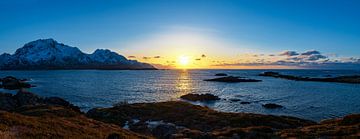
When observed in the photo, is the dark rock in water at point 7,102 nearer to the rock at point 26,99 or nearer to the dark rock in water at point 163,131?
the rock at point 26,99

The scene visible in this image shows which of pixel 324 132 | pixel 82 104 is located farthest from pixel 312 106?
pixel 82 104

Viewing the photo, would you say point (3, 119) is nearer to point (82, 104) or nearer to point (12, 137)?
point (12, 137)

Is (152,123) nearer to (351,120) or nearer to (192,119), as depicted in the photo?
(192,119)

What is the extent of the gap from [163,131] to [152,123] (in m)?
5.88

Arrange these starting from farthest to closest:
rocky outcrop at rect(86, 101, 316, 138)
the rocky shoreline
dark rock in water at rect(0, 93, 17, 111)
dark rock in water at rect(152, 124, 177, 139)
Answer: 1. dark rock in water at rect(0, 93, 17, 111)
2. rocky outcrop at rect(86, 101, 316, 138)
3. dark rock in water at rect(152, 124, 177, 139)
4. the rocky shoreline

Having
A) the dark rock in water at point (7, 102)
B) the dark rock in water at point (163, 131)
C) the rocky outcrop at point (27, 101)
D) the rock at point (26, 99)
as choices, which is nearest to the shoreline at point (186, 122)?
the dark rock in water at point (163, 131)

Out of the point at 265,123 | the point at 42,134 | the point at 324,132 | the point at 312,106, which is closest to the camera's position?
the point at 42,134

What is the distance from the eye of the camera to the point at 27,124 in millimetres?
23672

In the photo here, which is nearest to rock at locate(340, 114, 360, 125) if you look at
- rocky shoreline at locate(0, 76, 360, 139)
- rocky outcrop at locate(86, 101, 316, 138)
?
rocky shoreline at locate(0, 76, 360, 139)

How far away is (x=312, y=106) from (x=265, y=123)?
1303 inches

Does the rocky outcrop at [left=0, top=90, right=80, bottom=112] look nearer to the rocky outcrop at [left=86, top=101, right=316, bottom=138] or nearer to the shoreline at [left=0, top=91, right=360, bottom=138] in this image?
the shoreline at [left=0, top=91, right=360, bottom=138]

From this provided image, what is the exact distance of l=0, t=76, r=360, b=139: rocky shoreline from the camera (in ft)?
79.4

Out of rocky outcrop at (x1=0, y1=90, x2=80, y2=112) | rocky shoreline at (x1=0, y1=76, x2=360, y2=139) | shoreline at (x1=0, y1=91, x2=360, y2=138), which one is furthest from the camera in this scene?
rocky outcrop at (x1=0, y1=90, x2=80, y2=112)

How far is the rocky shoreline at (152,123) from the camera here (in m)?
24.2
